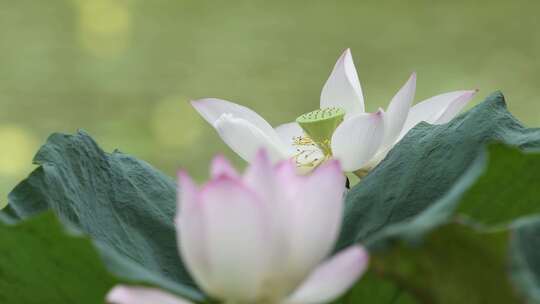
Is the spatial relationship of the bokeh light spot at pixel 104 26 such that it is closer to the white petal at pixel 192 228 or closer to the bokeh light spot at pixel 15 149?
the bokeh light spot at pixel 15 149

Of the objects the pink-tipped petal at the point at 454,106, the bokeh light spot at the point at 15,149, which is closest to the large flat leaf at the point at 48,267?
the pink-tipped petal at the point at 454,106

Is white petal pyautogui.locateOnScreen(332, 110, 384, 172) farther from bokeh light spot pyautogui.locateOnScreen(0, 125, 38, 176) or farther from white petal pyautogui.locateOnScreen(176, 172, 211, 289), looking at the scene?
bokeh light spot pyautogui.locateOnScreen(0, 125, 38, 176)

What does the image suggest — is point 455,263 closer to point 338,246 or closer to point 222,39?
point 338,246

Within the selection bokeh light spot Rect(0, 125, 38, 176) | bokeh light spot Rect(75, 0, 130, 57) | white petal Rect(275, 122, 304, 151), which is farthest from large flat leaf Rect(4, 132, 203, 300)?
bokeh light spot Rect(75, 0, 130, 57)

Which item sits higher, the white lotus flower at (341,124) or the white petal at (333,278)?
the white petal at (333,278)

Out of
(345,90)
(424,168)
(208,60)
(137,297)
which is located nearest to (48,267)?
(137,297)

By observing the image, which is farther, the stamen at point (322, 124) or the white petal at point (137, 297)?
the stamen at point (322, 124)
